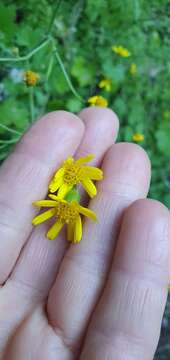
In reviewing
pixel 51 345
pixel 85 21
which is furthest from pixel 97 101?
pixel 51 345

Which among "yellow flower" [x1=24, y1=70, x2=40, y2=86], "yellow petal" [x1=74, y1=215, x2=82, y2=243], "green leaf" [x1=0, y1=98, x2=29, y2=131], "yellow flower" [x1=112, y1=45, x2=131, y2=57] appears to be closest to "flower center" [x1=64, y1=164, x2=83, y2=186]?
"yellow petal" [x1=74, y1=215, x2=82, y2=243]

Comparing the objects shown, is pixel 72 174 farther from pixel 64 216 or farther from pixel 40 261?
pixel 40 261

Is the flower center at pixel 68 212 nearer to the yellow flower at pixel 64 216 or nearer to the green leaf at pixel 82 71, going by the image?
the yellow flower at pixel 64 216

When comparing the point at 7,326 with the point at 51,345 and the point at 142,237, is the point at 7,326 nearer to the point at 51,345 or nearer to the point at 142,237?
the point at 51,345

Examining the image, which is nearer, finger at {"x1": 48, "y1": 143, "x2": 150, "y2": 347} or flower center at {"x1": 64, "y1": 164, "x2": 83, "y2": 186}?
finger at {"x1": 48, "y1": 143, "x2": 150, "y2": 347}

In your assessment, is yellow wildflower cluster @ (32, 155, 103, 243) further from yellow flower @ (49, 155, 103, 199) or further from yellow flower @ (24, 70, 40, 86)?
Answer: yellow flower @ (24, 70, 40, 86)
